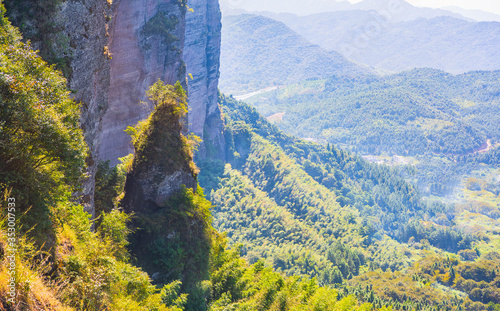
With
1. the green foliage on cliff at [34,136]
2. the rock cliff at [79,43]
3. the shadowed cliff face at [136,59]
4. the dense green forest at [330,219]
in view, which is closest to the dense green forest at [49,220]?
the green foliage on cliff at [34,136]

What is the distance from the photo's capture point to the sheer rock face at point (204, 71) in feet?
241

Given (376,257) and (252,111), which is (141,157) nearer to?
(376,257)

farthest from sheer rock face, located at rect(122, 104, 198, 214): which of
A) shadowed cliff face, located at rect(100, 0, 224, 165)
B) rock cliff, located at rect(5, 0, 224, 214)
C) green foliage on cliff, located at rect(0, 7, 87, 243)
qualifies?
green foliage on cliff, located at rect(0, 7, 87, 243)

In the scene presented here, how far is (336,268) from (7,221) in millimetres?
60226

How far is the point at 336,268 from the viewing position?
62469 millimetres

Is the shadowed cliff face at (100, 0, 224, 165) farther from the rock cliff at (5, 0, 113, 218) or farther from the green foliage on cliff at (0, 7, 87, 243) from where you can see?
the green foliage on cliff at (0, 7, 87, 243)

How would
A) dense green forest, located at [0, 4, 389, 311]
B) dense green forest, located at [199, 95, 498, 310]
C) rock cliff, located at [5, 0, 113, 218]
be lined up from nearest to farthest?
dense green forest, located at [0, 4, 389, 311], rock cliff, located at [5, 0, 113, 218], dense green forest, located at [199, 95, 498, 310]

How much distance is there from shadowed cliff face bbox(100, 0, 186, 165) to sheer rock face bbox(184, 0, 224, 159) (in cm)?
2379

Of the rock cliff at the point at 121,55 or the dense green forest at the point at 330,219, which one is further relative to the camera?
the dense green forest at the point at 330,219

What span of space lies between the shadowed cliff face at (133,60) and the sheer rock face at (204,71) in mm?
23794

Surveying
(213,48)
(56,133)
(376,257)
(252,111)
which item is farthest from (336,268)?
(252,111)

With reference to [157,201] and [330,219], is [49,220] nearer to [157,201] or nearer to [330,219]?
[157,201]

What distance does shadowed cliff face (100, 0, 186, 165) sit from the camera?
3716cm

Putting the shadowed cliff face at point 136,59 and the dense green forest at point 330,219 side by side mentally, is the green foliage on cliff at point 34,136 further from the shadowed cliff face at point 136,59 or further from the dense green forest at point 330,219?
the dense green forest at point 330,219
